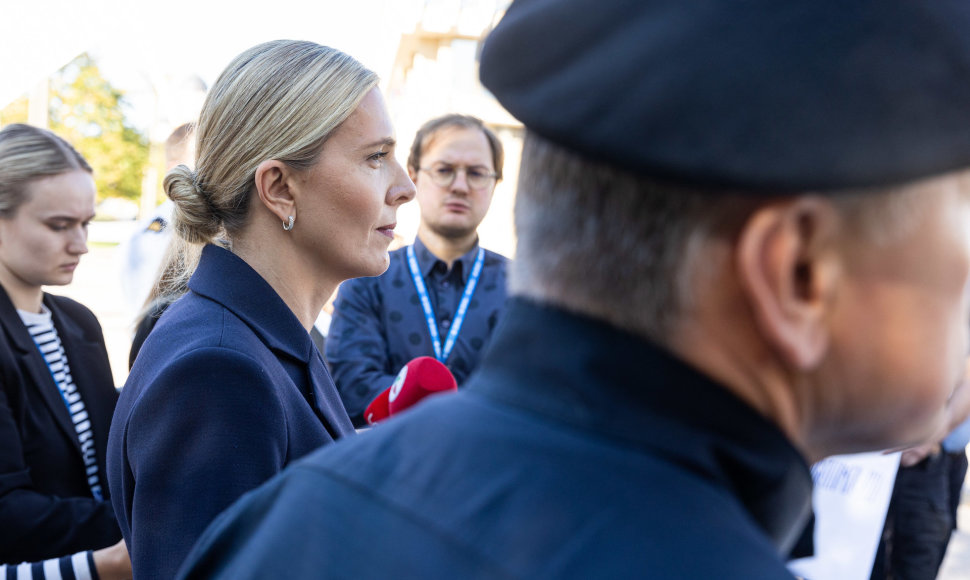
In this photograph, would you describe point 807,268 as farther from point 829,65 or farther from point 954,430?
point 954,430

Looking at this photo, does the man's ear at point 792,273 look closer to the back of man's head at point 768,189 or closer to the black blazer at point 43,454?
the back of man's head at point 768,189

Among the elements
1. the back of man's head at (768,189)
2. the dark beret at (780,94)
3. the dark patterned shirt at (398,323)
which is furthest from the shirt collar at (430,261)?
the dark beret at (780,94)

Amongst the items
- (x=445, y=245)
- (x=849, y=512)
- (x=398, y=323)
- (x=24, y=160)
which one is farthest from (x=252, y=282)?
(x=849, y=512)

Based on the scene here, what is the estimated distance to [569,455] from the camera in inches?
26.9

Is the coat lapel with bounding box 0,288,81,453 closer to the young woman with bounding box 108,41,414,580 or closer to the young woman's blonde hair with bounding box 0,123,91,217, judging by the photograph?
the young woman's blonde hair with bounding box 0,123,91,217

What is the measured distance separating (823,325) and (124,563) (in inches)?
88.6

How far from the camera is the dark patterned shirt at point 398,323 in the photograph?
142 inches

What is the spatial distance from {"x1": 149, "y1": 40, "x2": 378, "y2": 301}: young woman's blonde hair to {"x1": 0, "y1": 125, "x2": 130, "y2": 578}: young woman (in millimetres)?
1049

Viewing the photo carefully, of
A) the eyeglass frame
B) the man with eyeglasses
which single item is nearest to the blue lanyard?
the man with eyeglasses

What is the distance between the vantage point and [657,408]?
2.31 ft

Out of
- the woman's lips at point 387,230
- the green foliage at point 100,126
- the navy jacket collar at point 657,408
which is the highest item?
the navy jacket collar at point 657,408

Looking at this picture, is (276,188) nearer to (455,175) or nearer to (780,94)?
(780,94)

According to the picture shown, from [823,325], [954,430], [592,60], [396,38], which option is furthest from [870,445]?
[396,38]

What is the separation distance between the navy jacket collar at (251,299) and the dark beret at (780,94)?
1228mm
